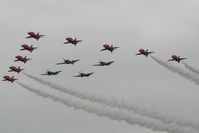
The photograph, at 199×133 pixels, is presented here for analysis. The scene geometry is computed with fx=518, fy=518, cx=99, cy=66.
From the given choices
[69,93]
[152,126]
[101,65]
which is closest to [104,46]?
[101,65]

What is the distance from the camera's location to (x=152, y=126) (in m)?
116

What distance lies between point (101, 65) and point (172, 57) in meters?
18.6

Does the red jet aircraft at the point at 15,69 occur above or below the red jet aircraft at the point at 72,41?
below

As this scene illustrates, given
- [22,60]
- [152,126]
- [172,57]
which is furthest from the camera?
[22,60]

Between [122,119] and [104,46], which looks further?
[104,46]

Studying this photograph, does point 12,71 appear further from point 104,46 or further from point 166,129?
point 166,129

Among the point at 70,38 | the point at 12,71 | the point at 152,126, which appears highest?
the point at 70,38

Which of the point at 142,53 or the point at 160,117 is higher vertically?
the point at 142,53

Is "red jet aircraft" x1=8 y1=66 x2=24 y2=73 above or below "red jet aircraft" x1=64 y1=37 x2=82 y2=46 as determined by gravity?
below

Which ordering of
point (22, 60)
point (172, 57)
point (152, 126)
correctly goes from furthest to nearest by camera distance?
point (22, 60) < point (172, 57) < point (152, 126)

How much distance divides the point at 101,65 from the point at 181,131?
94.2ft

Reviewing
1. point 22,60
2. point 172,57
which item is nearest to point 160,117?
point 172,57

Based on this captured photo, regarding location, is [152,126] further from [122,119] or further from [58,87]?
[58,87]

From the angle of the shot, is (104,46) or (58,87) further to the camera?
(104,46)
